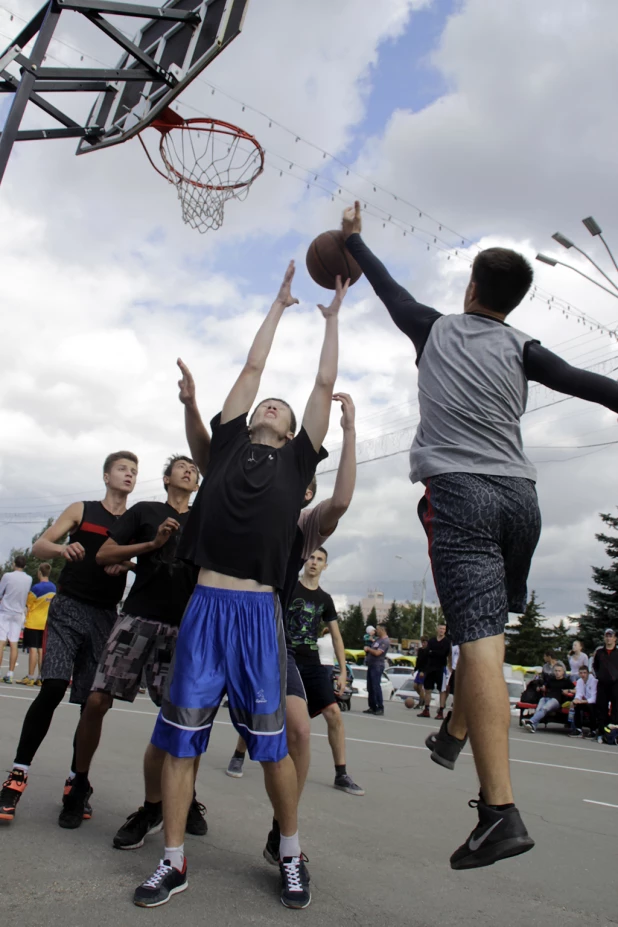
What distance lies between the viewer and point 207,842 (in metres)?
3.79

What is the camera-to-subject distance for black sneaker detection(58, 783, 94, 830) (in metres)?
3.79

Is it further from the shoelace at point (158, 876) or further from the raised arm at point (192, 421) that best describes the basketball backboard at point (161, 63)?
the shoelace at point (158, 876)

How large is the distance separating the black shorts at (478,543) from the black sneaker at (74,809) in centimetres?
232

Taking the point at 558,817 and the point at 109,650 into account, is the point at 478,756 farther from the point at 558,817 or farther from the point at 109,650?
the point at 558,817

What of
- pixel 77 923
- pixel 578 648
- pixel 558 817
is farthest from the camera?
pixel 578 648

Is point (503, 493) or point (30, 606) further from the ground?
point (503, 493)

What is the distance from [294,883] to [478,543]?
156 cm

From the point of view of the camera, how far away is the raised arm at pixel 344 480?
4.17 meters

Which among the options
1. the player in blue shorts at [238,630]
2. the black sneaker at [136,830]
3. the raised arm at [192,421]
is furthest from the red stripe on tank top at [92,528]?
the black sneaker at [136,830]

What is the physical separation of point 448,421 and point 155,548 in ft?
6.52

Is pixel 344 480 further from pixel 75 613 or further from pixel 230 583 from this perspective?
pixel 75 613

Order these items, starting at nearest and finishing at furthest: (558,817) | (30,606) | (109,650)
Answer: (109,650), (558,817), (30,606)

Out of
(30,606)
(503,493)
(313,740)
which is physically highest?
(503,493)

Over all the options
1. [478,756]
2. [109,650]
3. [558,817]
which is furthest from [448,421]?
[558,817]
